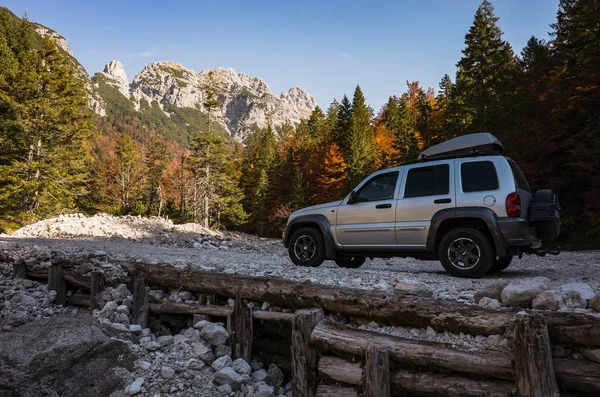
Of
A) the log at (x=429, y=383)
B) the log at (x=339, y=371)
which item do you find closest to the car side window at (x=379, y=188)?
the log at (x=339, y=371)

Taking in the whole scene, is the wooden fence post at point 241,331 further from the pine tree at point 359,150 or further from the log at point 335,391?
the pine tree at point 359,150

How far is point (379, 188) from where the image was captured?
289 inches

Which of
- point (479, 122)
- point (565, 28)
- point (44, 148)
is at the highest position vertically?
point (565, 28)

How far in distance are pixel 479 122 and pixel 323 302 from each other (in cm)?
2579

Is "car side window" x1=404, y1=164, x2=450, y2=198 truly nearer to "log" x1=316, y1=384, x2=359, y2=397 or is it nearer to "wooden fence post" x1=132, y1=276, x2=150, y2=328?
"log" x1=316, y1=384, x2=359, y2=397

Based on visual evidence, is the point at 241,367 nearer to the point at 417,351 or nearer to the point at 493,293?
the point at 417,351

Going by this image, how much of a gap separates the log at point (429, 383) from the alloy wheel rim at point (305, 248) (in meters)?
4.26

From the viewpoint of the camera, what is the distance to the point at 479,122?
25.8 meters

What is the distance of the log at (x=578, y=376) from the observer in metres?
2.72

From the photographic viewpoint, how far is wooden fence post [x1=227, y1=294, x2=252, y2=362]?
4758 mm

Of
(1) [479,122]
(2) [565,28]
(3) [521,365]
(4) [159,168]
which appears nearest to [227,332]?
(3) [521,365]

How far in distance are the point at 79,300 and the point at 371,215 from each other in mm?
5704

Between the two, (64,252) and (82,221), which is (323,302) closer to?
(64,252)

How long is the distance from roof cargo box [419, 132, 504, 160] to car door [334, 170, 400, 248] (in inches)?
37.5
